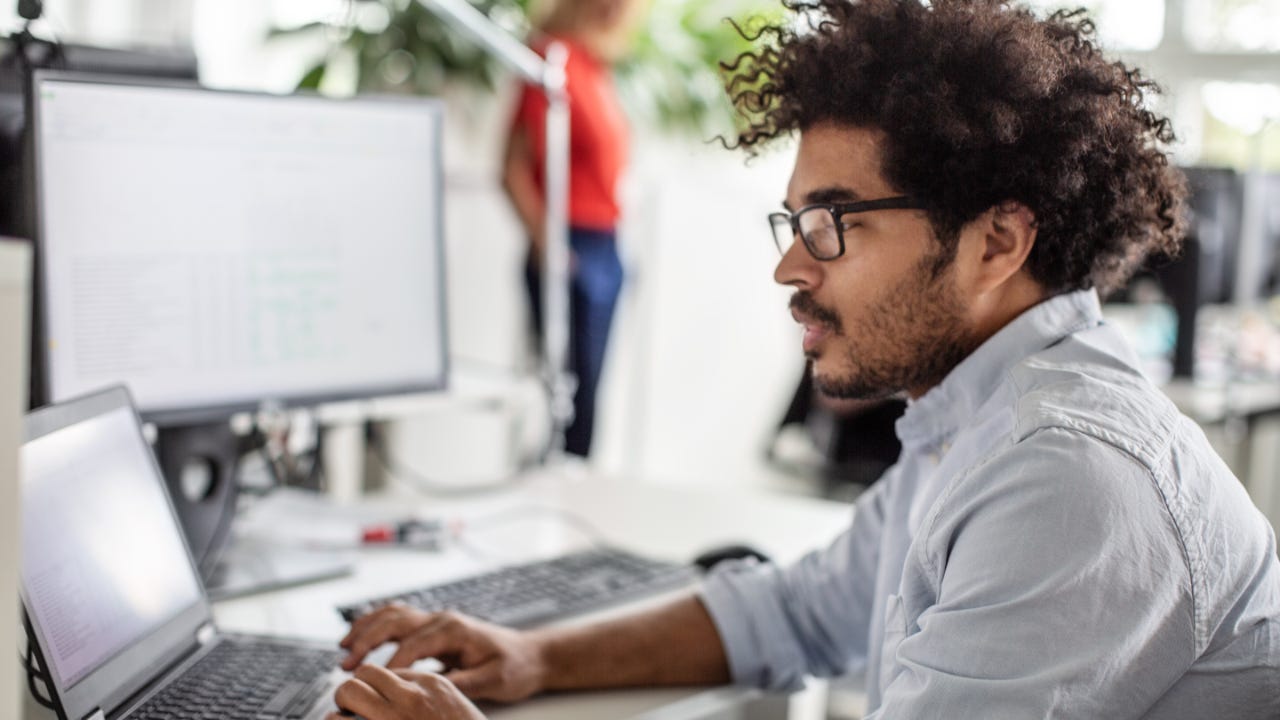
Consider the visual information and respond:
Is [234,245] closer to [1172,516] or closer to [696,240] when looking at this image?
[1172,516]

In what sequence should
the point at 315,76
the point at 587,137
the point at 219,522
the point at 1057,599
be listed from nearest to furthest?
the point at 1057,599 → the point at 219,522 → the point at 315,76 → the point at 587,137

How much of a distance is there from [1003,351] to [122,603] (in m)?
0.69

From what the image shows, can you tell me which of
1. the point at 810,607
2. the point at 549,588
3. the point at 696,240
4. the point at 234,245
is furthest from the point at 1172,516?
the point at 696,240

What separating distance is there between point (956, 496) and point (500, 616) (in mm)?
486

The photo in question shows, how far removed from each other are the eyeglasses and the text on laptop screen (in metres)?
0.58

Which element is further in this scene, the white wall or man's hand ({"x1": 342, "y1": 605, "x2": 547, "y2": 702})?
man's hand ({"x1": 342, "y1": 605, "x2": 547, "y2": 702})

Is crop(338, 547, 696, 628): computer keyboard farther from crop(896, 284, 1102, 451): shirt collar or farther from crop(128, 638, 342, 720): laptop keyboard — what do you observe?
crop(896, 284, 1102, 451): shirt collar

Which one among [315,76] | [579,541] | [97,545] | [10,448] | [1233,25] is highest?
[1233,25]

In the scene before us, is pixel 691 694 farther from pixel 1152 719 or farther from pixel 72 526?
pixel 72 526

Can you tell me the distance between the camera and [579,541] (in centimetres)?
142

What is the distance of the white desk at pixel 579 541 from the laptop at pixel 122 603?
0.10 metres

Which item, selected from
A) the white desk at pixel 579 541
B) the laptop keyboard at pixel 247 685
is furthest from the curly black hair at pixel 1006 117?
the laptop keyboard at pixel 247 685

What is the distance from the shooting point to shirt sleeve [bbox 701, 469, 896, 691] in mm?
1103

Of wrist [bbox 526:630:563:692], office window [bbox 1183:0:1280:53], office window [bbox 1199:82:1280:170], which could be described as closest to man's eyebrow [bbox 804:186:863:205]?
wrist [bbox 526:630:563:692]
